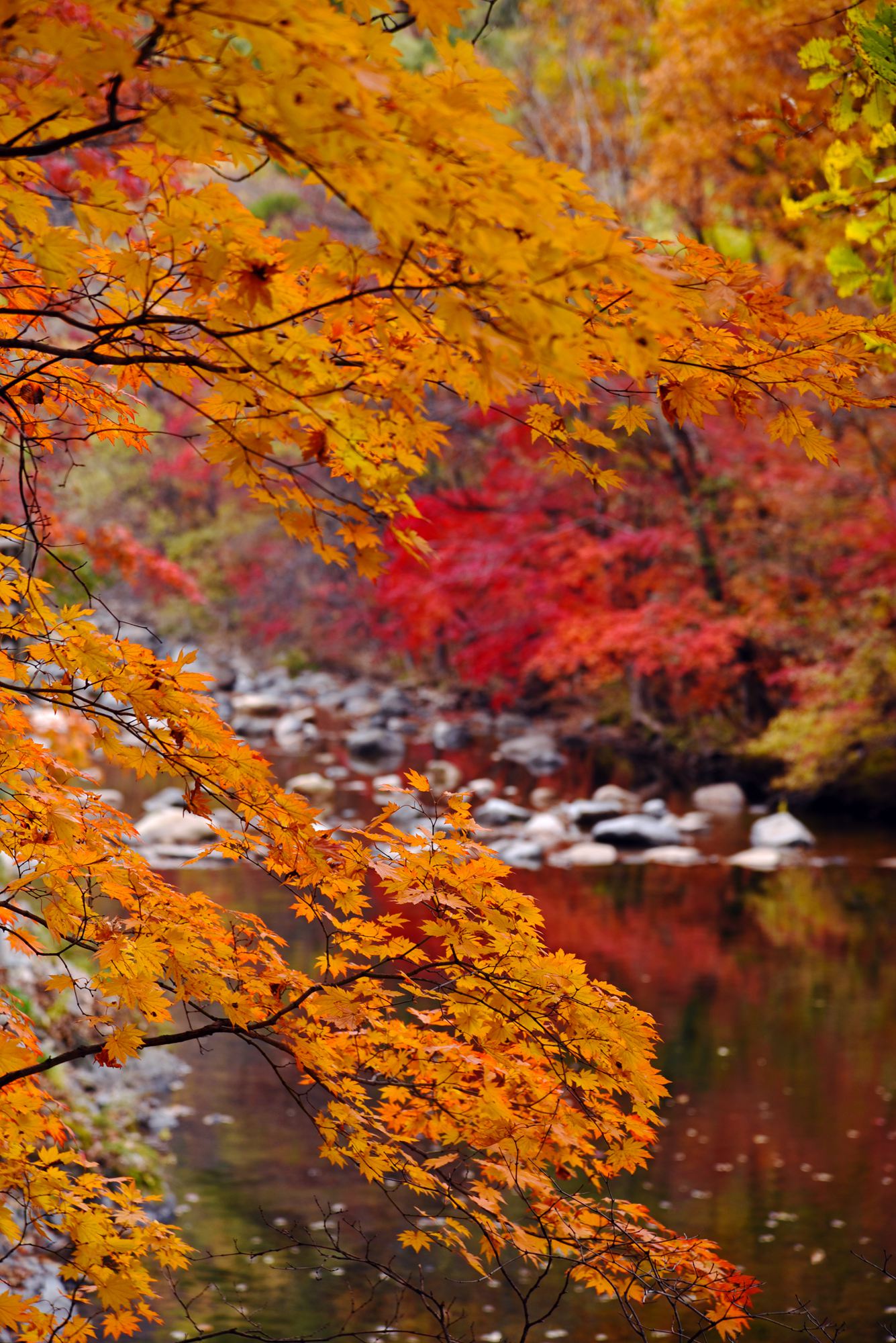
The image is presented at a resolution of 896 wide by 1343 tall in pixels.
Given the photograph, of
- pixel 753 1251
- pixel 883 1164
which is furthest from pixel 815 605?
pixel 753 1251

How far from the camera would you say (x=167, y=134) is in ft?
4.39

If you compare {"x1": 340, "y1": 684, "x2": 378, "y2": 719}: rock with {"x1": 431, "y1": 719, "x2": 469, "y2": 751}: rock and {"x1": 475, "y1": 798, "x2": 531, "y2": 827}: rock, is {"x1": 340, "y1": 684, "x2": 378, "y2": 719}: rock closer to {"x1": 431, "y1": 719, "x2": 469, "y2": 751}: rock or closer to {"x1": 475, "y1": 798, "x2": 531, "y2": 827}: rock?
{"x1": 431, "y1": 719, "x2": 469, "y2": 751}: rock

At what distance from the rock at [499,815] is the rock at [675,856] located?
1.60 m

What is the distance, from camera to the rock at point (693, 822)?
13.4 m

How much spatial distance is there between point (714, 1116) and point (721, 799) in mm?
8681

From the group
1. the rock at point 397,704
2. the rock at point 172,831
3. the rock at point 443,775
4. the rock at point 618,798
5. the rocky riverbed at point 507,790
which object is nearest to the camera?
the rock at point 172,831

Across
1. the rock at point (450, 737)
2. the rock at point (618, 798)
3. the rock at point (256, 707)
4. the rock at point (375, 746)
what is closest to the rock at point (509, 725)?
the rock at point (450, 737)

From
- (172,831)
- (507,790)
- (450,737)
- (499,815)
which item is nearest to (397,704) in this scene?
(450,737)

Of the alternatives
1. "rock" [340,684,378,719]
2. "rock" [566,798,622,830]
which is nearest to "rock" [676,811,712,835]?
"rock" [566,798,622,830]

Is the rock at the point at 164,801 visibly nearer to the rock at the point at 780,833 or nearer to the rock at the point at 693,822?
the rock at the point at 693,822

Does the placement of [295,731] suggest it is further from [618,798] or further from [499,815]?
[499,815]

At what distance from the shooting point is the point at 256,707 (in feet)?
75.3

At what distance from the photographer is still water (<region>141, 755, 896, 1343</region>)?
16.1 ft

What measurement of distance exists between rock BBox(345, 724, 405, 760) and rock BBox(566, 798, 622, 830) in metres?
4.62
